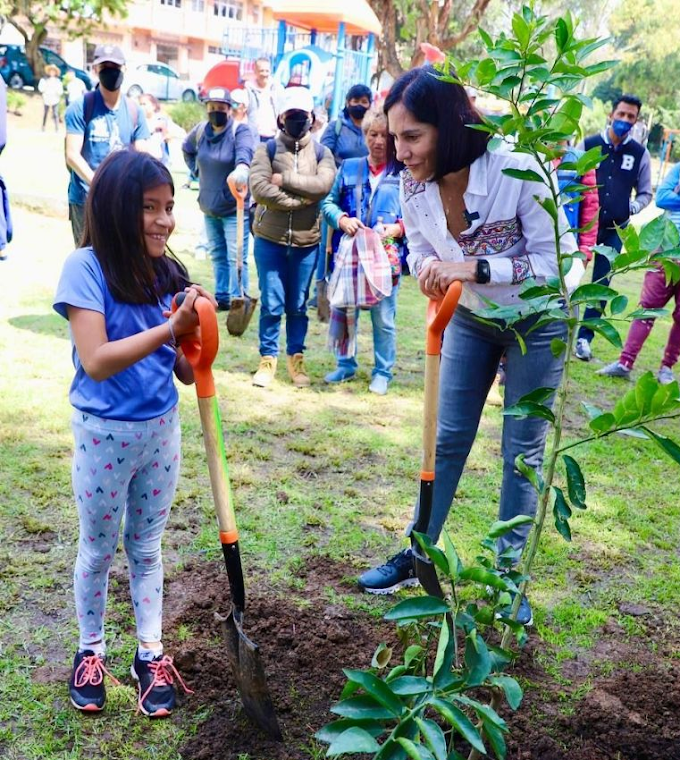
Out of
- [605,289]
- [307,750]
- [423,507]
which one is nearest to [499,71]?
[605,289]

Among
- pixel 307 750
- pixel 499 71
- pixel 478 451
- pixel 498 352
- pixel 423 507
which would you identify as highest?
pixel 499 71

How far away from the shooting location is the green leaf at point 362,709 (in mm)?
1377

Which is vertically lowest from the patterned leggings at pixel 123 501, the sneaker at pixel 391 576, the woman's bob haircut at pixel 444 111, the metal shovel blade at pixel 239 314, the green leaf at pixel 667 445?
the metal shovel blade at pixel 239 314

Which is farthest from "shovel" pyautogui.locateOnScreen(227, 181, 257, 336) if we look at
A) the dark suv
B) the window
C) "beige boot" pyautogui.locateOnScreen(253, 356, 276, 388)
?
the window

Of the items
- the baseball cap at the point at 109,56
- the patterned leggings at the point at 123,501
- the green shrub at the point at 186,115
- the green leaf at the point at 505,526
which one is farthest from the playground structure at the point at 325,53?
the green leaf at the point at 505,526

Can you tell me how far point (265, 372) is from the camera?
5520mm

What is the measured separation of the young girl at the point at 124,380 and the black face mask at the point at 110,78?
3.44 m

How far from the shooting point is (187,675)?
8.48ft

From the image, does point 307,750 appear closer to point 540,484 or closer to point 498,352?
point 540,484

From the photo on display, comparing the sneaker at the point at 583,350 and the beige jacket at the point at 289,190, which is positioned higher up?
the beige jacket at the point at 289,190

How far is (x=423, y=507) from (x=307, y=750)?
0.82 m

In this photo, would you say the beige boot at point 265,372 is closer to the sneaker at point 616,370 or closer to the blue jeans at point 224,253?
the blue jeans at point 224,253

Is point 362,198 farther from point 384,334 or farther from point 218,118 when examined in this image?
point 218,118

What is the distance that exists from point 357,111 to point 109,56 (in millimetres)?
1980
